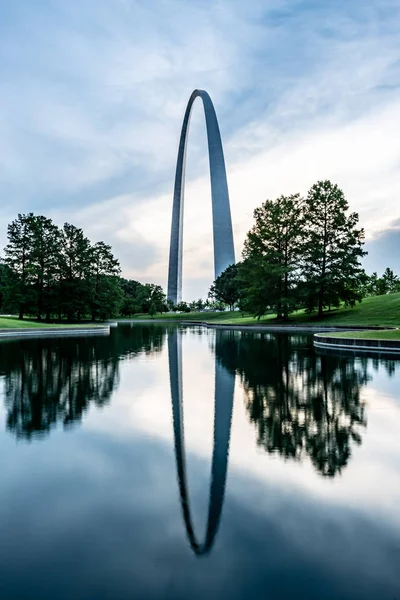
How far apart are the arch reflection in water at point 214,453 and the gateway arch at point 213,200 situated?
56794mm

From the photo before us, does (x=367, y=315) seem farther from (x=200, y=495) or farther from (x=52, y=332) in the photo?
(x=200, y=495)

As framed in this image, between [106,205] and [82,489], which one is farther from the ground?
[106,205]

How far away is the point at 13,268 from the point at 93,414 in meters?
46.7

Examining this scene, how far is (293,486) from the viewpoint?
14.2 feet

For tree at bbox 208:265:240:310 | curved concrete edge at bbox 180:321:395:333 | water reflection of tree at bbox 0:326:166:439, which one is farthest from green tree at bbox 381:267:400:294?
water reflection of tree at bbox 0:326:166:439

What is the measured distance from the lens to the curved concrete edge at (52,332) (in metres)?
30.9

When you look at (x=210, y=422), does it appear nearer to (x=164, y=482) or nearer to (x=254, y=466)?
(x=254, y=466)

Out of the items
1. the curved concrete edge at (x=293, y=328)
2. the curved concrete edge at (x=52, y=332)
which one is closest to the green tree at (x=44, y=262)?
the curved concrete edge at (x=52, y=332)

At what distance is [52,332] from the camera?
1319 inches

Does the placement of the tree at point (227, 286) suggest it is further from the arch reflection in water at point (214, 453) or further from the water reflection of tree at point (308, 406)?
the arch reflection in water at point (214, 453)

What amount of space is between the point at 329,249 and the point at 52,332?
2564 cm

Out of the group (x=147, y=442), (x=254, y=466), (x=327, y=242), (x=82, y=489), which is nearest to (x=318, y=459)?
(x=254, y=466)

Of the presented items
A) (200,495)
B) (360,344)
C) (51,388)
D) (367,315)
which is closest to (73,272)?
(367,315)

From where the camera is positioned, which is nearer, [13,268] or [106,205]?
[106,205]
